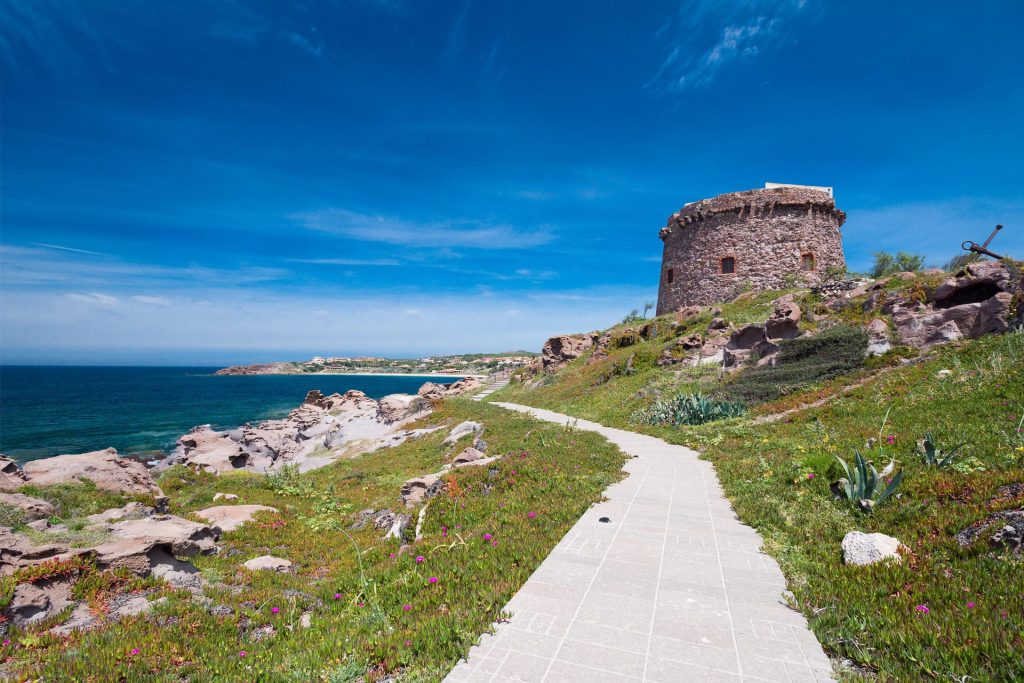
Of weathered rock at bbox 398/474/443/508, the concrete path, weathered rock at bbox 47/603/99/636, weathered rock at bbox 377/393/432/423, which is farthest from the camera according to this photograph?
weathered rock at bbox 377/393/432/423

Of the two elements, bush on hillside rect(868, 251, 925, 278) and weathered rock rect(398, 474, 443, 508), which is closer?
weathered rock rect(398, 474, 443, 508)

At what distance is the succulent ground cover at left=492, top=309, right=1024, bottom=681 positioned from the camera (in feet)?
12.3

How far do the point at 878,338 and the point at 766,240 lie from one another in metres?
19.2

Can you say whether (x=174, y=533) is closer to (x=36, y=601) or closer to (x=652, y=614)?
(x=36, y=601)

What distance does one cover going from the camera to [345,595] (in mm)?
5785

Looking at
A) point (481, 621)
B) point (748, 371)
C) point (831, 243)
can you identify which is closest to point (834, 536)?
point (481, 621)

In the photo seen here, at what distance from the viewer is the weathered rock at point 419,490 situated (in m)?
10.2

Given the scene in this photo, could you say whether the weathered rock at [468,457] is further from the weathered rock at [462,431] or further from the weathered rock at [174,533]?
the weathered rock at [174,533]

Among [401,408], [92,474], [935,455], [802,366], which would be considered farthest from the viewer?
[401,408]

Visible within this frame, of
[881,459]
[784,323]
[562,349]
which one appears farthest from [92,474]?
[562,349]

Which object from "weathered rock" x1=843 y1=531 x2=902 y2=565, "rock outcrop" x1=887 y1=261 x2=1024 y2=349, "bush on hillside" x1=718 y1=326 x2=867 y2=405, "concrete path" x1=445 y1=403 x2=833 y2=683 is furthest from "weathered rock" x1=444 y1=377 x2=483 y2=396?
"weathered rock" x1=843 y1=531 x2=902 y2=565

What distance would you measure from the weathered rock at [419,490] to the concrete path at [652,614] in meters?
4.47

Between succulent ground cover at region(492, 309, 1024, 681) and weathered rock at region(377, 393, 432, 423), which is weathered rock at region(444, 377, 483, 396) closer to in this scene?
weathered rock at region(377, 393, 432, 423)

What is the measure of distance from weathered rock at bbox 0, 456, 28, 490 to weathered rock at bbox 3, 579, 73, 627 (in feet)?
23.9
